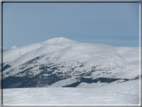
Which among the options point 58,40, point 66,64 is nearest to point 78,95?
point 66,64

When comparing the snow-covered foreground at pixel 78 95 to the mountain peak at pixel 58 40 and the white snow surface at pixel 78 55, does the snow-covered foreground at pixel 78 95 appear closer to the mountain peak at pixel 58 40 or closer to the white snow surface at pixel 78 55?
the white snow surface at pixel 78 55

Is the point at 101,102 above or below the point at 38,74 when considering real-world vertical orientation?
below

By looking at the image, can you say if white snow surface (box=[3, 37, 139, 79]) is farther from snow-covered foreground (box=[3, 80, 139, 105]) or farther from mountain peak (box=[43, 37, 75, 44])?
snow-covered foreground (box=[3, 80, 139, 105])

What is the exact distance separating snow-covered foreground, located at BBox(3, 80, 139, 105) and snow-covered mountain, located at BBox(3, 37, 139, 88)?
18 centimetres

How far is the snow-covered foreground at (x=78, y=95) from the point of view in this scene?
263 centimetres

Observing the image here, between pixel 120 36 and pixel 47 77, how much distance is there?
1.48m

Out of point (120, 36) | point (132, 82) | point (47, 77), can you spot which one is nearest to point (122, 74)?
point (132, 82)

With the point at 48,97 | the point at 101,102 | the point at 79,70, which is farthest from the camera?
the point at 79,70

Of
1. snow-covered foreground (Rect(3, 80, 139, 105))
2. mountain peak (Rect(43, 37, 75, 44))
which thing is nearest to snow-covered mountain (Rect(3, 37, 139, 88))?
mountain peak (Rect(43, 37, 75, 44))

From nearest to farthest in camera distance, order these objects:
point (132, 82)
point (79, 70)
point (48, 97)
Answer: point (48, 97), point (132, 82), point (79, 70)

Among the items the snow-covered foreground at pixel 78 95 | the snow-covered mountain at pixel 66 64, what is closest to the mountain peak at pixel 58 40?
the snow-covered mountain at pixel 66 64

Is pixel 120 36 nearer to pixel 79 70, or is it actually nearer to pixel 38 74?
pixel 79 70

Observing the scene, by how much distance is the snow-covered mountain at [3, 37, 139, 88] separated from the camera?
3.33 meters

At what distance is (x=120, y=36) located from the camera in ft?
11.1
